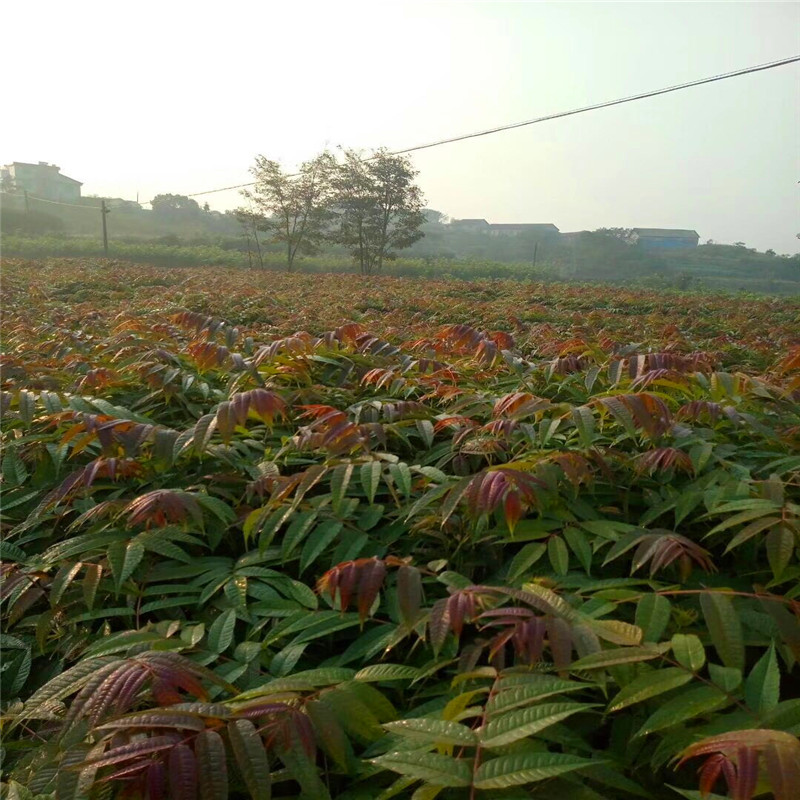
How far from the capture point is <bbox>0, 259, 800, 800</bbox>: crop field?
1022mm

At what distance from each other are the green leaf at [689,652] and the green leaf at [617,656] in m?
0.02

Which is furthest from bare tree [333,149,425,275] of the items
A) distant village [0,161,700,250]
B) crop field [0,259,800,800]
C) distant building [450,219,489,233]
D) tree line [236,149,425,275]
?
crop field [0,259,800,800]

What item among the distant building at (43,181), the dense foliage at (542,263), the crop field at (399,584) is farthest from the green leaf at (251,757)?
the distant building at (43,181)

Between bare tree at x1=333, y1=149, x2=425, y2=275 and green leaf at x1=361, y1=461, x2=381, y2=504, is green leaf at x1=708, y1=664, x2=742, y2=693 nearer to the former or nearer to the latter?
green leaf at x1=361, y1=461, x2=381, y2=504

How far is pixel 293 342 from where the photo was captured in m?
2.66

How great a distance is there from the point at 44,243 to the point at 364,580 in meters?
34.6

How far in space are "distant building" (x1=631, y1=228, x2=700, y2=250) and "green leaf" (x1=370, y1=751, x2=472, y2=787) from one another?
39780mm

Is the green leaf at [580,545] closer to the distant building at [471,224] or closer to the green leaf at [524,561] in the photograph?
the green leaf at [524,561]

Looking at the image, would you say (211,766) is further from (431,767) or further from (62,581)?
(62,581)

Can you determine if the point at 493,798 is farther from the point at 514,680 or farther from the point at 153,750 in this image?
the point at 153,750

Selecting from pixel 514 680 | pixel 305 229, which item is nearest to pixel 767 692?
pixel 514 680

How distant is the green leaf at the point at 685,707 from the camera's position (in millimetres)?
1004

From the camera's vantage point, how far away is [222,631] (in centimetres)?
142

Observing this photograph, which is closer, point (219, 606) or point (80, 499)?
point (219, 606)
